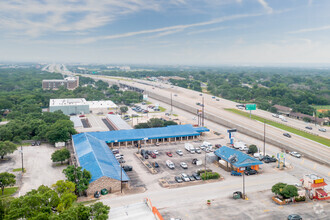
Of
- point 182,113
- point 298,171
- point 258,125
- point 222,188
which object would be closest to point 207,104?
point 182,113

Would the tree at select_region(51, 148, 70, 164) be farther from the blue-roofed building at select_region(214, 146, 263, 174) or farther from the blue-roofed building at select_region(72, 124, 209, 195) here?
the blue-roofed building at select_region(214, 146, 263, 174)

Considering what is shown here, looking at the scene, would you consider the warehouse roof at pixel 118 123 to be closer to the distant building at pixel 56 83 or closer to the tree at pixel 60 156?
the tree at pixel 60 156

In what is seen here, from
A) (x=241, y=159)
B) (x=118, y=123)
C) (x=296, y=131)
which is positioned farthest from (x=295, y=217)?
(x=118, y=123)

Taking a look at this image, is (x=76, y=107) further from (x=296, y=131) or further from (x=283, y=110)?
(x=283, y=110)

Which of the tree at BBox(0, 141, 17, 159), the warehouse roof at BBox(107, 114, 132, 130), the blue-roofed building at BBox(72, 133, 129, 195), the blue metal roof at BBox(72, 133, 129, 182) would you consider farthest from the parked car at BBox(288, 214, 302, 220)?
the warehouse roof at BBox(107, 114, 132, 130)

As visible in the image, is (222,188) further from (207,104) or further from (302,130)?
(207,104)

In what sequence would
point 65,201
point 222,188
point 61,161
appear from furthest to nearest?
point 61,161, point 222,188, point 65,201

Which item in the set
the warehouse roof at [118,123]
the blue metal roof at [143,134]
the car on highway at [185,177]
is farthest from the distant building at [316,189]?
the warehouse roof at [118,123]
